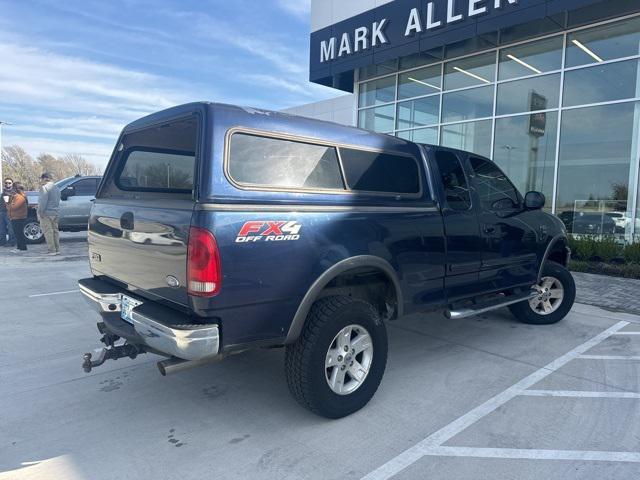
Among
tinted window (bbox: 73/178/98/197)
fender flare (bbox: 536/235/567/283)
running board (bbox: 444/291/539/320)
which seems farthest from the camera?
tinted window (bbox: 73/178/98/197)

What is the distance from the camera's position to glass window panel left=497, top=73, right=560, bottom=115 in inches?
440

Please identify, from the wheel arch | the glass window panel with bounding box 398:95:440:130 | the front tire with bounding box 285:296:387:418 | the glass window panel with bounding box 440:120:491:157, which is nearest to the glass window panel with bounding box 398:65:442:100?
the glass window panel with bounding box 398:95:440:130

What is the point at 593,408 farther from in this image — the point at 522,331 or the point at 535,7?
the point at 535,7

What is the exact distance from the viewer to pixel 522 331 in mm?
5297

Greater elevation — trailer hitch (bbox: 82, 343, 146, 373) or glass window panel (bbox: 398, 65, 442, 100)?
glass window panel (bbox: 398, 65, 442, 100)

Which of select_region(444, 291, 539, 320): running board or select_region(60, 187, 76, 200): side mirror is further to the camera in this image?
select_region(60, 187, 76, 200): side mirror

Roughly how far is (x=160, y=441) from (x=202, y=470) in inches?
18.1

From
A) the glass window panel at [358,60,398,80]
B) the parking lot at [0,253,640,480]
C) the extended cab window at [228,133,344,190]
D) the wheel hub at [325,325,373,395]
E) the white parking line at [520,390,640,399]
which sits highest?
the glass window panel at [358,60,398,80]

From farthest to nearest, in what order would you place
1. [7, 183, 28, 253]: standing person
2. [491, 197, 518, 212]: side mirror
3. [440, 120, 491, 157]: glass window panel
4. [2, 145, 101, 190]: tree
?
[2, 145, 101, 190]: tree, [440, 120, 491, 157]: glass window panel, [7, 183, 28, 253]: standing person, [491, 197, 518, 212]: side mirror

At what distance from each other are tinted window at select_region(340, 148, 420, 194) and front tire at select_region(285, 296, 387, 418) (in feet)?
3.01

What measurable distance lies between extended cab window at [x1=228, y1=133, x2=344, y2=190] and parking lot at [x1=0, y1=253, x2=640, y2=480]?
1.67 m

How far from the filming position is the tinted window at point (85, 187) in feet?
42.3

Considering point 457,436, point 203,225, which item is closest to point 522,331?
point 457,436

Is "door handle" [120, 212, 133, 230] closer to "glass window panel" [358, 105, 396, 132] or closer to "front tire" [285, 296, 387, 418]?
"front tire" [285, 296, 387, 418]
